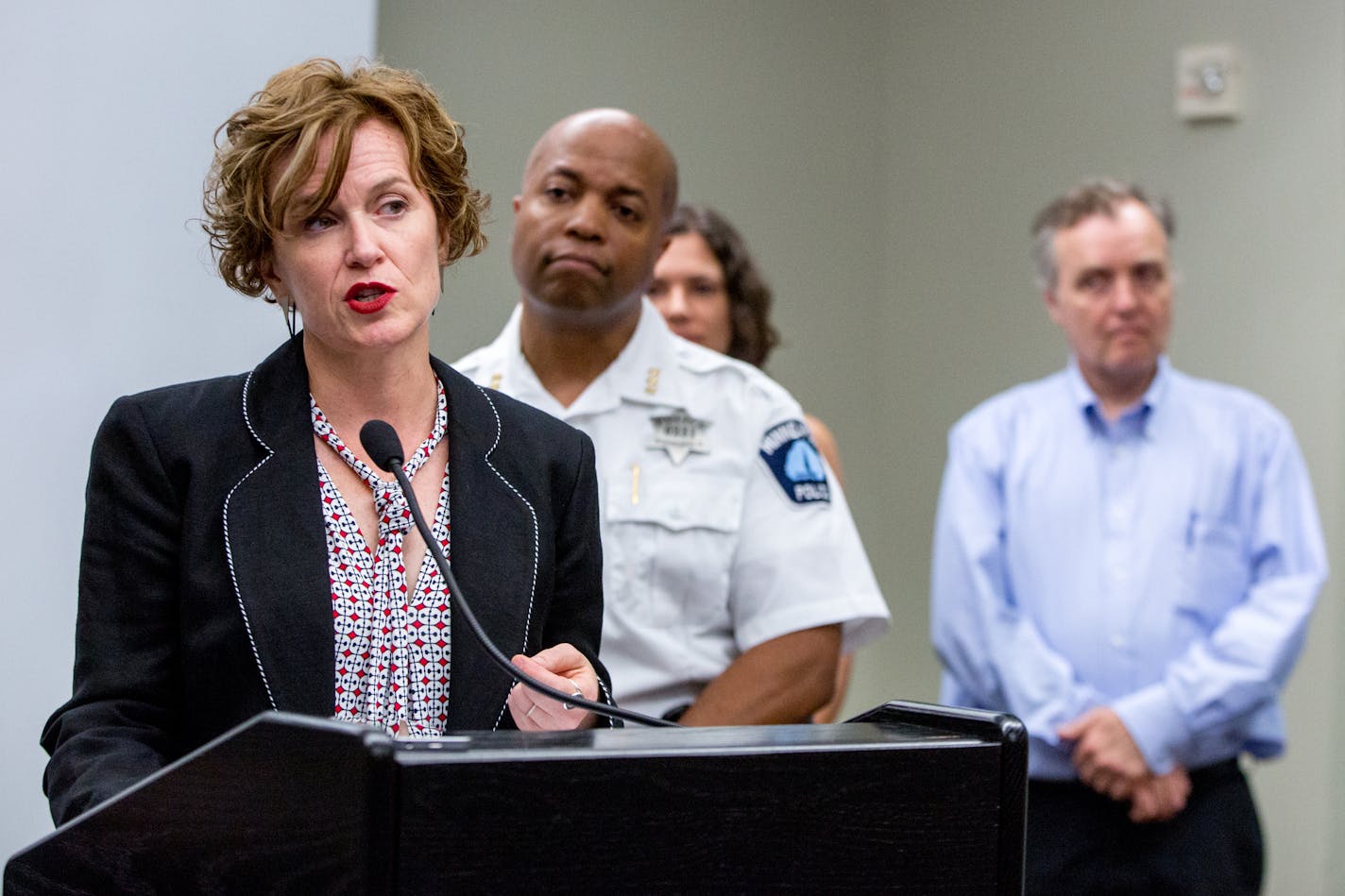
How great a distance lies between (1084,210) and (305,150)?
88.0 inches

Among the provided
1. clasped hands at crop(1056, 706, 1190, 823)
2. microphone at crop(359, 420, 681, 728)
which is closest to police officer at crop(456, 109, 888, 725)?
clasped hands at crop(1056, 706, 1190, 823)

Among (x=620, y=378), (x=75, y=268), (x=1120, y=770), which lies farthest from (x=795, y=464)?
(x=75, y=268)

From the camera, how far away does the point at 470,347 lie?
2934mm

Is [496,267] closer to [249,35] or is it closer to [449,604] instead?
[249,35]

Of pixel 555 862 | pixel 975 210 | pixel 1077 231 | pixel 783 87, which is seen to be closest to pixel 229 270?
pixel 555 862

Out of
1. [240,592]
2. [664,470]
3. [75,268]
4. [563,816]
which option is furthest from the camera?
[664,470]

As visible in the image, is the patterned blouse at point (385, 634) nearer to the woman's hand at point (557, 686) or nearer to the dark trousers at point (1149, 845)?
the woman's hand at point (557, 686)

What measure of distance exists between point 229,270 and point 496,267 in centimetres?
173

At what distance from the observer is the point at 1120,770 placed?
2604mm

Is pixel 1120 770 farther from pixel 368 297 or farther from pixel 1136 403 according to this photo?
pixel 368 297

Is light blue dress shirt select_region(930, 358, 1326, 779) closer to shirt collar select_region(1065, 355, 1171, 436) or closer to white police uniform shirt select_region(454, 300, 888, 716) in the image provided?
shirt collar select_region(1065, 355, 1171, 436)

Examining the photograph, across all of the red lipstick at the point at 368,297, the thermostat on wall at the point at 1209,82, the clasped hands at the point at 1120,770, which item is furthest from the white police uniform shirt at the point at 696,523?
the thermostat on wall at the point at 1209,82

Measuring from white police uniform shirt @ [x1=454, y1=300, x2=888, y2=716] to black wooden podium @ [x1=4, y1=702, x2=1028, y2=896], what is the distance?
1128mm

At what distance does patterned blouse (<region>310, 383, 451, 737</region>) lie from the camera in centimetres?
118
